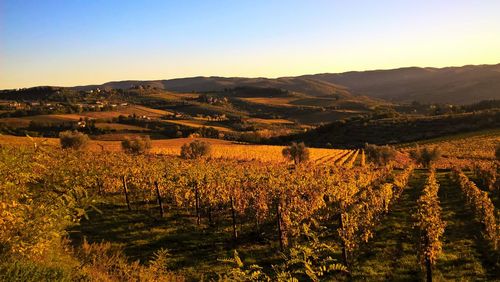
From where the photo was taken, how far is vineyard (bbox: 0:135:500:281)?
9.14 m

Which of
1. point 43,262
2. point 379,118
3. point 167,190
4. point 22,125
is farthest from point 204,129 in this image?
point 43,262

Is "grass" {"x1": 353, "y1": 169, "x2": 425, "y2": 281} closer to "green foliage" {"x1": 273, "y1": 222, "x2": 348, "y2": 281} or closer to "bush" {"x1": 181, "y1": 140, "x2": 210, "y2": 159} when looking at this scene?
"green foliage" {"x1": 273, "y1": 222, "x2": 348, "y2": 281}

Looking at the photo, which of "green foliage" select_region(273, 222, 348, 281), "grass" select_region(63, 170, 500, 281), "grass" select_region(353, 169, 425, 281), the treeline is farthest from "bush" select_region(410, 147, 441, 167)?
"green foliage" select_region(273, 222, 348, 281)

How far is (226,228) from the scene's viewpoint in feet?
108

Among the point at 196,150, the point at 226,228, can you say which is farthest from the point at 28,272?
the point at 196,150

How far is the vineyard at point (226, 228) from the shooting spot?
360 inches

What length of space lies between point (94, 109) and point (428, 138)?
136 metres

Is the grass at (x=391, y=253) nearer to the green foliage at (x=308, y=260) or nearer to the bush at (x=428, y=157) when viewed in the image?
the green foliage at (x=308, y=260)

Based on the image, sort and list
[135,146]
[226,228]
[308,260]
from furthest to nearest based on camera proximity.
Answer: [135,146] < [226,228] < [308,260]

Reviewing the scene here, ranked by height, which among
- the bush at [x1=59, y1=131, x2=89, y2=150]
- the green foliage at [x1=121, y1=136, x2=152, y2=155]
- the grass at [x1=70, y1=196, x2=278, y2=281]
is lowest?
the grass at [x1=70, y1=196, x2=278, y2=281]

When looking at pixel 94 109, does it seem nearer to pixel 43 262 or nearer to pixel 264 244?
pixel 264 244

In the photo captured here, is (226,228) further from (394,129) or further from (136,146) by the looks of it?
(394,129)

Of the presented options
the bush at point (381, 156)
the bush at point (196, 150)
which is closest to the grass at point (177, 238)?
the bush at point (196, 150)

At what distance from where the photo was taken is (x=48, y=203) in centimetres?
921
